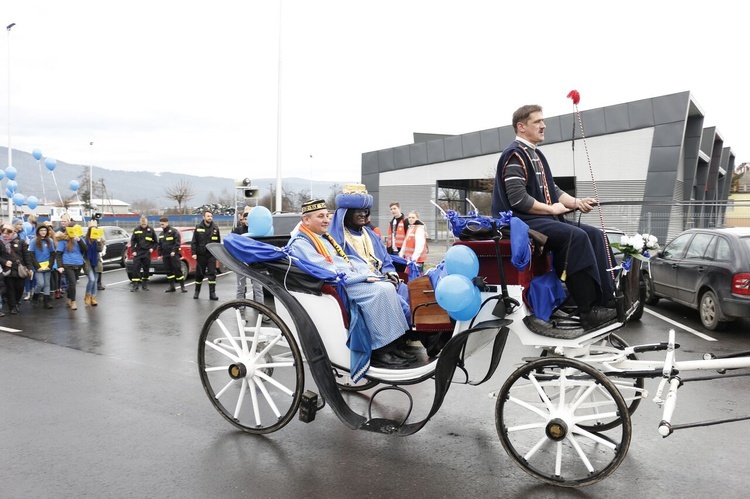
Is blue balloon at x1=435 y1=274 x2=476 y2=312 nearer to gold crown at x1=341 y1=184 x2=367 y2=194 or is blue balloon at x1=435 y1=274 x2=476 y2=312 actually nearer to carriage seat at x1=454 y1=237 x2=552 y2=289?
carriage seat at x1=454 y1=237 x2=552 y2=289

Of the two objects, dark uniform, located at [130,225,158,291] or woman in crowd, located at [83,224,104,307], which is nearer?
woman in crowd, located at [83,224,104,307]

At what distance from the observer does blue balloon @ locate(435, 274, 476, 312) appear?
12.6 feet

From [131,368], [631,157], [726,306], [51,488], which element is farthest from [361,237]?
[631,157]

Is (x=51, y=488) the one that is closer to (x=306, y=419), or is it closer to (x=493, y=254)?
(x=306, y=419)

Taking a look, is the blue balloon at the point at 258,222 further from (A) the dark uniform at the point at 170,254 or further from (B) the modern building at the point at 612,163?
(B) the modern building at the point at 612,163

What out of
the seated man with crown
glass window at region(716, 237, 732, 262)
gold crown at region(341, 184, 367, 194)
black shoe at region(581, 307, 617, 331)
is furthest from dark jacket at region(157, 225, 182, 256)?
black shoe at region(581, 307, 617, 331)

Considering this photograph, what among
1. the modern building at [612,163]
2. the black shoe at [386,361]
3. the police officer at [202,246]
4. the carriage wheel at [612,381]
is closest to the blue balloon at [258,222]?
the black shoe at [386,361]

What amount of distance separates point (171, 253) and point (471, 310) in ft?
40.2

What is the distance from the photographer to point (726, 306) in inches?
329

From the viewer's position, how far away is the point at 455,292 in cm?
385

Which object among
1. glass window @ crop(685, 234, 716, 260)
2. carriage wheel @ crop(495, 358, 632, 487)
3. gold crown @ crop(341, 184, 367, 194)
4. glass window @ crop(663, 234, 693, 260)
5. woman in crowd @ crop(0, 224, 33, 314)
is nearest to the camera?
carriage wheel @ crop(495, 358, 632, 487)

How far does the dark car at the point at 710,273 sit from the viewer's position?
8242 mm

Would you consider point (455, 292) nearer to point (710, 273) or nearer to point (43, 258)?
point (710, 273)

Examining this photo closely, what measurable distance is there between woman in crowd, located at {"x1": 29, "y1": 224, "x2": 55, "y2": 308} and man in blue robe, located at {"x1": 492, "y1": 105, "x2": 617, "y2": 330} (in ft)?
34.7
